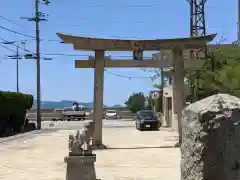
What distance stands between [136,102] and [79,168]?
90.0m

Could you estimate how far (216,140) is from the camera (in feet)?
18.5

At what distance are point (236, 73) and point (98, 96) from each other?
1173 cm

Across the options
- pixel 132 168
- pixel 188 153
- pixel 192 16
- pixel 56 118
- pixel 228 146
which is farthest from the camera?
pixel 56 118

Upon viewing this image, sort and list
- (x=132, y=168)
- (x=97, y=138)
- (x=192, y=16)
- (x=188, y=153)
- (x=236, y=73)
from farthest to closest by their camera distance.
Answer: (x=192, y=16) < (x=97, y=138) < (x=132, y=168) < (x=236, y=73) < (x=188, y=153)

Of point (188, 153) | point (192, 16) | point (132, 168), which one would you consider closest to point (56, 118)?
point (192, 16)

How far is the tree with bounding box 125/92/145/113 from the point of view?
314 feet

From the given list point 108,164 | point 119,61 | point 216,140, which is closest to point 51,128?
point 119,61

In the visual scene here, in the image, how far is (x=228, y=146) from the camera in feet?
18.5

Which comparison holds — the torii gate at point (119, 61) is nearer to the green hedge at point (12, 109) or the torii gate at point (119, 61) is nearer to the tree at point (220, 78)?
the tree at point (220, 78)

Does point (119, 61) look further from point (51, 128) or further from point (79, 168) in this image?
point (51, 128)

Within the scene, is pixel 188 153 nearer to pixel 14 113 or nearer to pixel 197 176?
pixel 197 176

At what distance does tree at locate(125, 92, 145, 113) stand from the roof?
2719 inches

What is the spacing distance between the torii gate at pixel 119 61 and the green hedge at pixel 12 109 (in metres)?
10.1

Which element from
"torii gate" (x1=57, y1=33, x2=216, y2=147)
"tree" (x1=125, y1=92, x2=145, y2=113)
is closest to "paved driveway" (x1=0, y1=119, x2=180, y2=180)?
"torii gate" (x1=57, y1=33, x2=216, y2=147)
